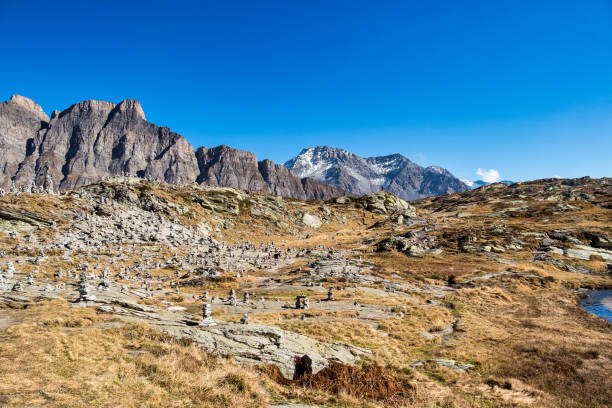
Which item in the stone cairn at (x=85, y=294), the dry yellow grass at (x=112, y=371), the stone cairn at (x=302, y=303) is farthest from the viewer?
the stone cairn at (x=302, y=303)

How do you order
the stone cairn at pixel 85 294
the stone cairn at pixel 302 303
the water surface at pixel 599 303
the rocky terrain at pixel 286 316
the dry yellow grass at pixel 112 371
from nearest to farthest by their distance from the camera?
the dry yellow grass at pixel 112 371 < the rocky terrain at pixel 286 316 < the stone cairn at pixel 85 294 < the stone cairn at pixel 302 303 < the water surface at pixel 599 303

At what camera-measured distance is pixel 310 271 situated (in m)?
47.9

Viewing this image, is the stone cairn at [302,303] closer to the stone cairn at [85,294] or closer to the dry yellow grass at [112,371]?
the dry yellow grass at [112,371]

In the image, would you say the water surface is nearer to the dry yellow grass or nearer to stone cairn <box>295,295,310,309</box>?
stone cairn <box>295,295,310,309</box>

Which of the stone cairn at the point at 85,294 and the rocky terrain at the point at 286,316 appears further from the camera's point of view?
the stone cairn at the point at 85,294

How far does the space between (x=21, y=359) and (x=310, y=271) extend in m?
38.8

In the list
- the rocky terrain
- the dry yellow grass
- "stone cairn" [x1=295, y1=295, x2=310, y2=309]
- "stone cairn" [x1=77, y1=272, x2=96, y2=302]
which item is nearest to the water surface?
the rocky terrain

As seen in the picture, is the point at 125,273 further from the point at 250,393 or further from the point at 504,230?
the point at 504,230

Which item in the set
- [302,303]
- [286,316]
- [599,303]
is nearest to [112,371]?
[286,316]

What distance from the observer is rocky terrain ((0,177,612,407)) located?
38.6 feet

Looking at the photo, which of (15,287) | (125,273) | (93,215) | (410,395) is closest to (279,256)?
(125,273)

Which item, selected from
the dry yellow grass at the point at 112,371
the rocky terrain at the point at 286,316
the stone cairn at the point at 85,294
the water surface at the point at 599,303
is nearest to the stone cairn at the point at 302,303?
the rocky terrain at the point at 286,316

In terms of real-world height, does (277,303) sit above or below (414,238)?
below

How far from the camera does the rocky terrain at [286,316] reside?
11758mm
